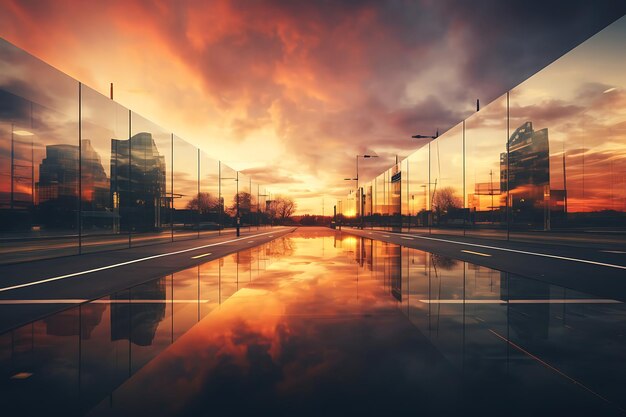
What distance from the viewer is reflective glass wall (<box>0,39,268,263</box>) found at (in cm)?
1585

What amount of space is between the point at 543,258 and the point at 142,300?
1534cm

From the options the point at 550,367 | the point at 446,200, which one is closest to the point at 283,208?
the point at 446,200

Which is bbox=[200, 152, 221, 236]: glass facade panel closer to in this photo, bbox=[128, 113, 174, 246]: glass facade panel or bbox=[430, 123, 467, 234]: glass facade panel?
Answer: bbox=[128, 113, 174, 246]: glass facade panel

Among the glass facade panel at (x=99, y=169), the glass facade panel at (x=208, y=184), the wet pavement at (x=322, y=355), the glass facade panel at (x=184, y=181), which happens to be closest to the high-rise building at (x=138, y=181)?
the glass facade panel at (x=99, y=169)

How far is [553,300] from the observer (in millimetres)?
6887

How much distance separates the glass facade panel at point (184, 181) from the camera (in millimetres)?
26188

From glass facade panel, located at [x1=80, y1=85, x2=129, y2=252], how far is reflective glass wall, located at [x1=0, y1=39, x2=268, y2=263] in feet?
0.21

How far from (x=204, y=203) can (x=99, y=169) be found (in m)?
14.9

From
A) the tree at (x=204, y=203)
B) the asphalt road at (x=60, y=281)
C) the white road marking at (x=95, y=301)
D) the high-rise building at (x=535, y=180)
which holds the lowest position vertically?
the asphalt road at (x=60, y=281)

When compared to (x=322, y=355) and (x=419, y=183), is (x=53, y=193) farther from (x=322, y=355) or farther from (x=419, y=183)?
(x=419, y=183)

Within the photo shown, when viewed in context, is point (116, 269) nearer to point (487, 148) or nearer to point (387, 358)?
point (387, 358)

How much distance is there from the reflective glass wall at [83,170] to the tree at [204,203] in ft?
0.56

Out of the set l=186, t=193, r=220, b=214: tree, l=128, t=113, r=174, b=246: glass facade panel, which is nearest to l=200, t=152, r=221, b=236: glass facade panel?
l=186, t=193, r=220, b=214: tree

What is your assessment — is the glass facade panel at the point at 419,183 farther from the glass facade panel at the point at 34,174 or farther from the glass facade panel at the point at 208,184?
the glass facade panel at the point at 34,174
